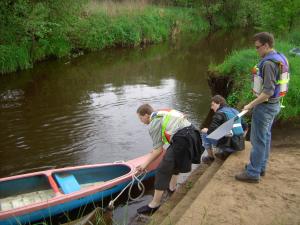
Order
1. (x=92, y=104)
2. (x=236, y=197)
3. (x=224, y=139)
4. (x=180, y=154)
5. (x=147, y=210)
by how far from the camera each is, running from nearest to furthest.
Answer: (x=236, y=197)
(x=180, y=154)
(x=147, y=210)
(x=224, y=139)
(x=92, y=104)

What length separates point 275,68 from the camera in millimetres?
4969

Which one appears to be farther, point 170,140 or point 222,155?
point 222,155

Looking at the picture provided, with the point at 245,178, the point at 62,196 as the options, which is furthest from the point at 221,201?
the point at 62,196

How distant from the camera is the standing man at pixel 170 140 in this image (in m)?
5.46

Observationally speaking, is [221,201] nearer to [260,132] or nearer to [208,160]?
[260,132]

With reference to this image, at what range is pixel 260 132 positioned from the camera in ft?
17.5

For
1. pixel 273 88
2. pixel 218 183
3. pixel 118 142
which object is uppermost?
pixel 273 88

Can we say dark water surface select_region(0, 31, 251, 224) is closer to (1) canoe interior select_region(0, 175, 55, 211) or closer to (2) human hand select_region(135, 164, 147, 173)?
(2) human hand select_region(135, 164, 147, 173)

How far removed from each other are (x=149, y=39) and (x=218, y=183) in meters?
19.4

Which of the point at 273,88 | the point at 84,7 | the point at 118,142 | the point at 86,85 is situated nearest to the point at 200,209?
the point at 273,88

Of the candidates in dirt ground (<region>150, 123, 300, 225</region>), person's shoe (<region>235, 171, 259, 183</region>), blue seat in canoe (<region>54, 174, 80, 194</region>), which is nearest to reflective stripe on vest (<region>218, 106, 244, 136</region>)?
dirt ground (<region>150, 123, 300, 225</region>)

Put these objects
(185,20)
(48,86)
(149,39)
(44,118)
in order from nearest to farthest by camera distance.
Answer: (44,118)
(48,86)
(149,39)
(185,20)

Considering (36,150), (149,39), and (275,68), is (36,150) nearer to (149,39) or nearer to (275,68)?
(275,68)

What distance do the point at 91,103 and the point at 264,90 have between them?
8289 mm
